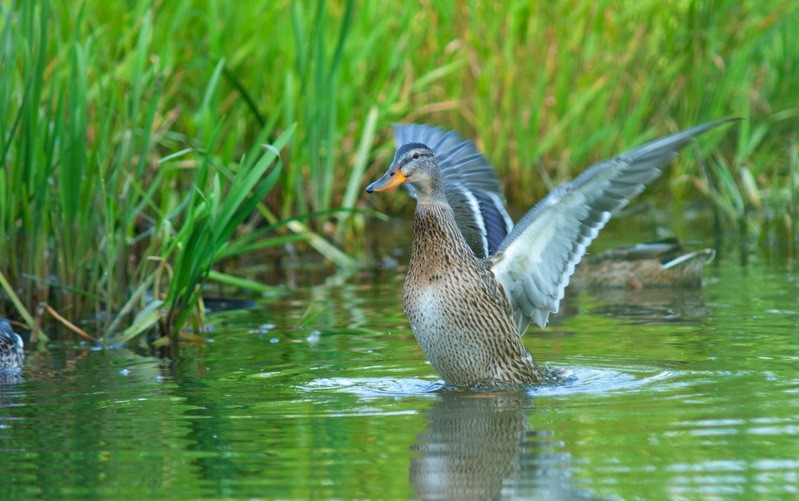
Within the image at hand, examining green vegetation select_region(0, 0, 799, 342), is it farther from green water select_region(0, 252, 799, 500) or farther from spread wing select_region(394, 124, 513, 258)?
spread wing select_region(394, 124, 513, 258)

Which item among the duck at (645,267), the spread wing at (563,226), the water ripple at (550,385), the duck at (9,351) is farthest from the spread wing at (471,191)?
the duck at (645,267)

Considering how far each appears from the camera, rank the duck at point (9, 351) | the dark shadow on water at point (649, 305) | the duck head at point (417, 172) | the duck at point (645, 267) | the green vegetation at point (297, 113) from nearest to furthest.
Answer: the duck head at point (417, 172) < the duck at point (9, 351) < the green vegetation at point (297, 113) < the dark shadow on water at point (649, 305) < the duck at point (645, 267)

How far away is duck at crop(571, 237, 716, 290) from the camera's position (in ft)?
27.4

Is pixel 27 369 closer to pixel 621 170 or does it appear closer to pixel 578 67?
pixel 621 170

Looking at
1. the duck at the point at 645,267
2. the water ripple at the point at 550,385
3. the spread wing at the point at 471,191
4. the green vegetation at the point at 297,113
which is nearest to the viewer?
the water ripple at the point at 550,385

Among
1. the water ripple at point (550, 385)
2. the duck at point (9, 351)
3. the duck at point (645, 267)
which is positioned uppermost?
the duck at point (645, 267)

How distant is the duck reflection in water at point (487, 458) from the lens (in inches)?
144

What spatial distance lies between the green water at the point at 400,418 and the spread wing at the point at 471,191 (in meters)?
0.61

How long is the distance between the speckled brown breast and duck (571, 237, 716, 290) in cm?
Result: 288

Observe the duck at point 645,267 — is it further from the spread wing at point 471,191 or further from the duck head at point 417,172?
the duck head at point 417,172

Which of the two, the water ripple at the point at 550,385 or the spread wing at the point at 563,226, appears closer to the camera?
the spread wing at the point at 563,226

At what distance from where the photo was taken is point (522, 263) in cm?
562

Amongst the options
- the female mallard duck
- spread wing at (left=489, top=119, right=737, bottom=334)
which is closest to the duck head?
the female mallard duck

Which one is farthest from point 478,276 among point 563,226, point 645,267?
point 645,267
